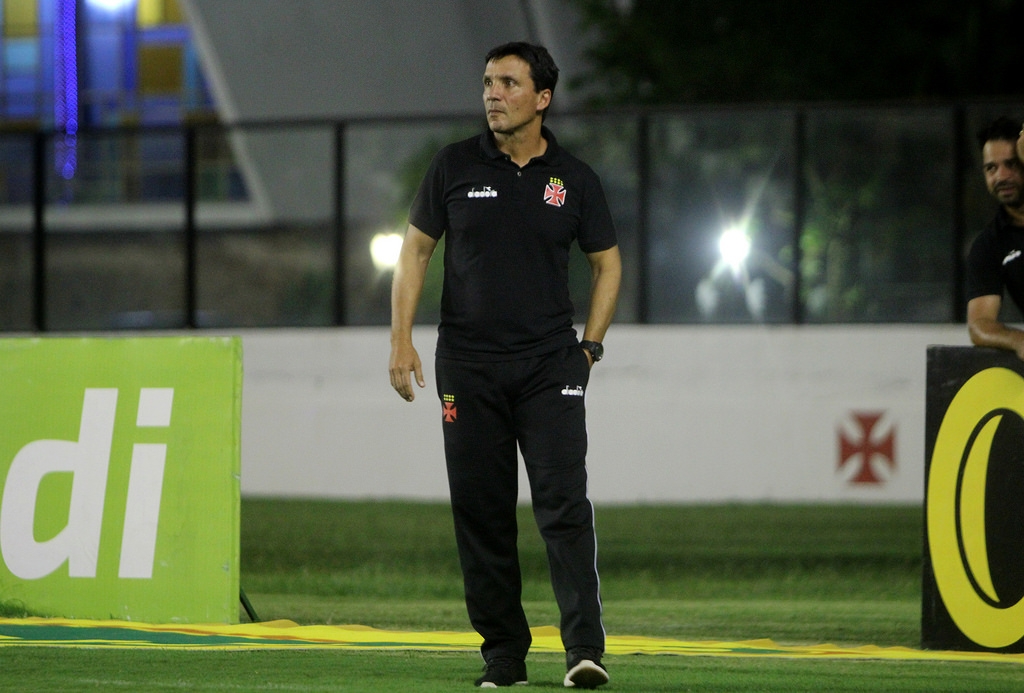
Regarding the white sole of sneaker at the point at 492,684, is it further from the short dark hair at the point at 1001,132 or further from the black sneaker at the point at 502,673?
the short dark hair at the point at 1001,132

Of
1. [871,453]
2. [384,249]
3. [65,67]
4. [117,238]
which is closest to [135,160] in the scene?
[117,238]

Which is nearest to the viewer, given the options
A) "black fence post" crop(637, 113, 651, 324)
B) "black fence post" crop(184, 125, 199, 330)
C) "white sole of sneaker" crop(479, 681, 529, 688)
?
"white sole of sneaker" crop(479, 681, 529, 688)

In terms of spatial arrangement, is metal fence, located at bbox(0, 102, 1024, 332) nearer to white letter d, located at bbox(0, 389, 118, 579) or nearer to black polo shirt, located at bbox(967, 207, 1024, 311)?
black polo shirt, located at bbox(967, 207, 1024, 311)

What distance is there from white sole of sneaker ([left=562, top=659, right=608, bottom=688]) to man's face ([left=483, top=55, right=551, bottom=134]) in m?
1.76

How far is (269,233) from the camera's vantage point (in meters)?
14.4

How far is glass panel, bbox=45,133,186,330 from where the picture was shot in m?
14.5

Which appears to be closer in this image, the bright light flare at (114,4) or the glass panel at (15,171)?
the glass panel at (15,171)

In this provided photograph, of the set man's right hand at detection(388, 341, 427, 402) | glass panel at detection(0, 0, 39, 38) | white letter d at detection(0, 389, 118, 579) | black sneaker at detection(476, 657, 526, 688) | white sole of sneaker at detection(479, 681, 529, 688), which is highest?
glass panel at detection(0, 0, 39, 38)

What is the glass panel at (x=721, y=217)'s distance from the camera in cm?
1355

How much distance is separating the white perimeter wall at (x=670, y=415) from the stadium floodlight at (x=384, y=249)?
61 cm

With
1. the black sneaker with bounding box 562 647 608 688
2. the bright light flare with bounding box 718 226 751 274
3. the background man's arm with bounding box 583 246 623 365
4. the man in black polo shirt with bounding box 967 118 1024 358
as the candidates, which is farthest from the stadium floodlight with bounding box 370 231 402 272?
the black sneaker with bounding box 562 647 608 688

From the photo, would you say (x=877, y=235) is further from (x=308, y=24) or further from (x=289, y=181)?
(x=308, y=24)

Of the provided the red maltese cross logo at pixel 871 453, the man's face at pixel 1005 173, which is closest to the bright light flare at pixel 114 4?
the red maltese cross logo at pixel 871 453

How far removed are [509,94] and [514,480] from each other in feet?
4.29
